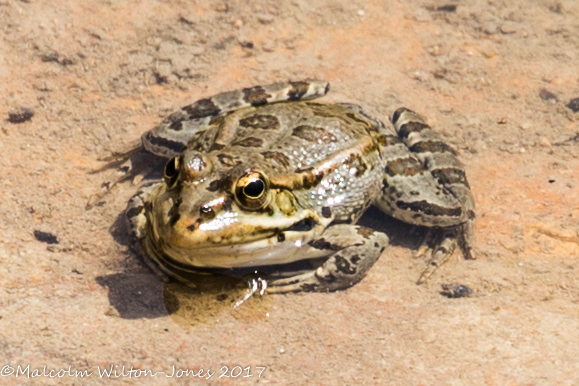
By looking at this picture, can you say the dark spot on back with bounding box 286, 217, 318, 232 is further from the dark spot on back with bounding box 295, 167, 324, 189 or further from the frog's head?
the dark spot on back with bounding box 295, 167, 324, 189

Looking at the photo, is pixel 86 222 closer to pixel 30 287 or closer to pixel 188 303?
pixel 30 287

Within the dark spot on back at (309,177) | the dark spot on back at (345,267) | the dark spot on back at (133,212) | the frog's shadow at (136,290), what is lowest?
the dark spot on back at (345,267)

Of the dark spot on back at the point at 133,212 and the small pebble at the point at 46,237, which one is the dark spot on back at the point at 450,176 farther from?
the small pebble at the point at 46,237

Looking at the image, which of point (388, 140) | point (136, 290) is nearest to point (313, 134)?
point (388, 140)

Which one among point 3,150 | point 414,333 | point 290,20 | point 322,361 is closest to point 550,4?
point 290,20

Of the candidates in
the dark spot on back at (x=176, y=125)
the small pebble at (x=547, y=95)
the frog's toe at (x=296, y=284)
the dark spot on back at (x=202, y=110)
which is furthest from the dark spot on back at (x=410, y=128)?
the dark spot on back at (x=176, y=125)

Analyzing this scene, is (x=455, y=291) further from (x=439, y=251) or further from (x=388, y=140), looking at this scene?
(x=388, y=140)
